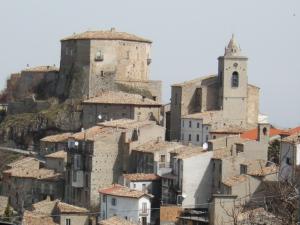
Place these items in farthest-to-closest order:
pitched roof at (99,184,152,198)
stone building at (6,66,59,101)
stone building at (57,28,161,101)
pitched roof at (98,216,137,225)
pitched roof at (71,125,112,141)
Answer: stone building at (6,66,59,101) → stone building at (57,28,161,101) → pitched roof at (71,125,112,141) → pitched roof at (99,184,152,198) → pitched roof at (98,216,137,225)

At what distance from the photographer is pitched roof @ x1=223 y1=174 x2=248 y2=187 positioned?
4622cm

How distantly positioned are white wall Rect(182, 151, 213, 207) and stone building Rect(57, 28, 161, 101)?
2130 cm

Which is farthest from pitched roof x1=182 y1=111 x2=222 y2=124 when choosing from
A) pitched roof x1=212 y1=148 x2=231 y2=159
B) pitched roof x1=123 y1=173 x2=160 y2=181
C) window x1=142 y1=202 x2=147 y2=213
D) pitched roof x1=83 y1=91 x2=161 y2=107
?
window x1=142 y1=202 x2=147 y2=213

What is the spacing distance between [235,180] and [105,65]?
1036 inches

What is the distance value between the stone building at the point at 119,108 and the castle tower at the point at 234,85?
4.65 meters

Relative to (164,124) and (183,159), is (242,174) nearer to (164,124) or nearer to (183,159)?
(183,159)

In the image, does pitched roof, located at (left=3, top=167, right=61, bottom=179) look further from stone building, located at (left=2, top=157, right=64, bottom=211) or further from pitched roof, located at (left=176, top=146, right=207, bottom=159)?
pitched roof, located at (left=176, top=146, right=207, bottom=159)

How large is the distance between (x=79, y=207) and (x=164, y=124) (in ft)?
42.6

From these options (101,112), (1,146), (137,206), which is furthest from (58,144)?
(137,206)

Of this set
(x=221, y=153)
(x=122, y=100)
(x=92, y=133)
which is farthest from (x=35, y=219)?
(x=122, y=100)

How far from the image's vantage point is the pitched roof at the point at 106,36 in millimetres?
71000

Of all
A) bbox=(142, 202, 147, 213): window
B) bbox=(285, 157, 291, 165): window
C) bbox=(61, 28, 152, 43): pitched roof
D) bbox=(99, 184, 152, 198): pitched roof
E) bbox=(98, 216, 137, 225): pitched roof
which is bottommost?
bbox=(98, 216, 137, 225): pitched roof

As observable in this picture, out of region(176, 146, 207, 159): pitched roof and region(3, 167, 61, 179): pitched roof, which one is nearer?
region(176, 146, 207, 159): pitched roof

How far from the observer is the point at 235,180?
46812 millimetres
